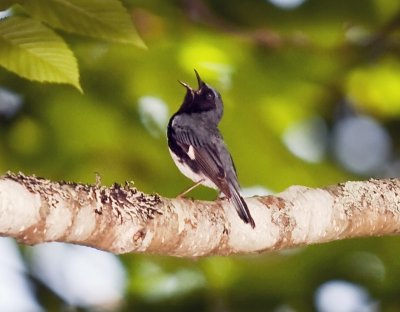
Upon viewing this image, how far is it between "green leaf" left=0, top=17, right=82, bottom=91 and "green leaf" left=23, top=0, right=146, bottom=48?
0.07m

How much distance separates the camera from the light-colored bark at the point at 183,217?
1930 mm

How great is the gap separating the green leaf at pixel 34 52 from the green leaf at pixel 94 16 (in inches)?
2.9

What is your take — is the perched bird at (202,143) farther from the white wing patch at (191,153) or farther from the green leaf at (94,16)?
the green leaf at (94,16)

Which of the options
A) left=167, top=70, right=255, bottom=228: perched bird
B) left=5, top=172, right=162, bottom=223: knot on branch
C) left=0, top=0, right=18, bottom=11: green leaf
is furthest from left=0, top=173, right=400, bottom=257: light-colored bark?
left=0, top=0, right=18, bottom=11: green leaf

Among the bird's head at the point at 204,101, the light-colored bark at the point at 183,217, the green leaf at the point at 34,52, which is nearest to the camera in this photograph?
the light-colored bark at the point at 183,217

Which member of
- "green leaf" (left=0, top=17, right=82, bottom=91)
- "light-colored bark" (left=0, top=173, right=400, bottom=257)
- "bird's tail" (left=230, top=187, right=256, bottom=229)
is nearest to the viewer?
"light-colored bark" (left=0, top=173, right=400, bottom=257)

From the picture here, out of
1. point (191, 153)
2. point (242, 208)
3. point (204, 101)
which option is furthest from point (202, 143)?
point (242, 208)

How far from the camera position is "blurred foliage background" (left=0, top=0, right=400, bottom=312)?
3.33m

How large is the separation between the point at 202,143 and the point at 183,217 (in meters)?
0.59

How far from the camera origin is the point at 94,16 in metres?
2.33

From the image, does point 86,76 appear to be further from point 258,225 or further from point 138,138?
point 258,225

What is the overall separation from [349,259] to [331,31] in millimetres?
1106

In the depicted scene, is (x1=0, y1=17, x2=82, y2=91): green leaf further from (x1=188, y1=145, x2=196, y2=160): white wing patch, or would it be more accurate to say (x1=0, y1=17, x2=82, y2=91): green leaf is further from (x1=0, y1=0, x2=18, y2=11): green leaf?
(x1=188, y1=145, x2=196, y2=160): white wing patch

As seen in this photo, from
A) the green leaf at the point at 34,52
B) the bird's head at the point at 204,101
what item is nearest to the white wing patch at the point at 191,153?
the bird's head at the point at 204,101
